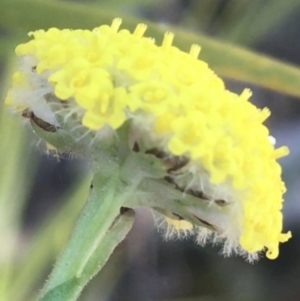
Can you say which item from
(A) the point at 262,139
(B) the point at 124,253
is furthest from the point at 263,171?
(B) the point at 124,253

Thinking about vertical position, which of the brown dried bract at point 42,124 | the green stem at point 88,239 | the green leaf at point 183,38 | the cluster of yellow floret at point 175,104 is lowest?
the green stem at point 88,239

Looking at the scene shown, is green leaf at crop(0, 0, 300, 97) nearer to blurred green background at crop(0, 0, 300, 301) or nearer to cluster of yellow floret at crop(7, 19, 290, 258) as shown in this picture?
Result: blurred green background at crop(0, 0, 300, 301)

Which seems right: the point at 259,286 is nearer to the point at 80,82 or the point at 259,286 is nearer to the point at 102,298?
the point at 102,298

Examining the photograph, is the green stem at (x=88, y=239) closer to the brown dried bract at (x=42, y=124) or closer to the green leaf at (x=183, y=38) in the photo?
the brown dried bract at (x=42, y=124)

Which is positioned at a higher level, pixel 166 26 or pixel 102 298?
pixel 166 26

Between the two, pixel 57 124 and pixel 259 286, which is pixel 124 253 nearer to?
pixel 259 286

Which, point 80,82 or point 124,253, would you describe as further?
point 124,253

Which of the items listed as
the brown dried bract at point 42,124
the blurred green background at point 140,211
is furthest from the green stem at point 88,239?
the blurred green background at point 140,211

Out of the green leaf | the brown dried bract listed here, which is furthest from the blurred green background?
the brown dried bract
